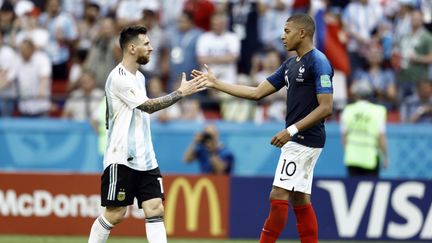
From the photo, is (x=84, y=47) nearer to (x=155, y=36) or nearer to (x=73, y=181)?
(x=155, y=36)

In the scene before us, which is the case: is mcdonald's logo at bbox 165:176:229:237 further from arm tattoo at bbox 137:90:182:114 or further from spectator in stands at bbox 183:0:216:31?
arm tattoo at bbox 137:90:182:114

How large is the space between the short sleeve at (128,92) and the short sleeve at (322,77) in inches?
65.3

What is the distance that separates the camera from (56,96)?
18781 millimetres

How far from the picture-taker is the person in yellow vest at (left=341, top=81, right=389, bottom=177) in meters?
16.9

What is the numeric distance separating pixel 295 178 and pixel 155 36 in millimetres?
8598

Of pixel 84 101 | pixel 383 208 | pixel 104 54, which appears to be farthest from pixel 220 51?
pixel 383 208

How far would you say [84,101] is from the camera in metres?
19.1

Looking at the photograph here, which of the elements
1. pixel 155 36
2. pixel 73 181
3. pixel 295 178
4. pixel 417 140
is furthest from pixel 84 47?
pixel 295 178

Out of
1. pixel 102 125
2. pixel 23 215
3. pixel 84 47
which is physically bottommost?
pixel 23 215

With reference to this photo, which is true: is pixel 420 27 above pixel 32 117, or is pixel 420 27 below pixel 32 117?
above

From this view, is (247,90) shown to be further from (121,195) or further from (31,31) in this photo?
(31,31)

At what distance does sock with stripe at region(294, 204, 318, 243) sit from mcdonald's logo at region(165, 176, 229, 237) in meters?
4.57

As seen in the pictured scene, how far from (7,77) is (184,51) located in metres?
2.99

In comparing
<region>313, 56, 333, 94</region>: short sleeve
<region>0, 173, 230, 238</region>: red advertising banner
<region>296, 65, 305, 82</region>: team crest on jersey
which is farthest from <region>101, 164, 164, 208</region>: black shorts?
<region>0, 173, 230, 238</region>: red advertising banner
